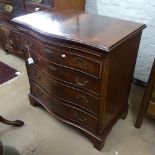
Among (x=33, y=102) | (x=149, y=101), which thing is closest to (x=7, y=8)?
(x=33, y=102)

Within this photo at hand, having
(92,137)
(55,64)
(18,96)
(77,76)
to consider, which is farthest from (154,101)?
(18,96)

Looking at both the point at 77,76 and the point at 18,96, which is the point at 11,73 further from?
the point at 77,76

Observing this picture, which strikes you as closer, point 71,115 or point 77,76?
point 77,76

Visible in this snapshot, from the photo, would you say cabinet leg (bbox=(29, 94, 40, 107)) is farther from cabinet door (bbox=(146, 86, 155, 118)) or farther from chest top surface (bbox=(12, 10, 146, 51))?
cabinet door (bbox=(146, 86, 155, 118))

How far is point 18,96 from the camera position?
2.08m

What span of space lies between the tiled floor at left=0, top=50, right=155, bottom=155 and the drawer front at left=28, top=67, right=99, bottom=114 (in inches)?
13.4

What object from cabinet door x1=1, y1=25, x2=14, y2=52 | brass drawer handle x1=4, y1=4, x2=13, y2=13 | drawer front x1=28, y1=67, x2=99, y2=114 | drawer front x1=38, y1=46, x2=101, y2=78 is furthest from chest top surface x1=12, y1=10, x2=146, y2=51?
cabinet door x1=1, y1=25, x2=14, y2=52

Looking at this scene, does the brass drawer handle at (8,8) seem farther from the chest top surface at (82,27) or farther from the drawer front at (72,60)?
the drawer front at (72,60)

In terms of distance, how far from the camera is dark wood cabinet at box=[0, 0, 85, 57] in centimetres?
194

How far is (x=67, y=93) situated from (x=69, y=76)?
0.53 feet

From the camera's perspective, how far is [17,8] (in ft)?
7.48

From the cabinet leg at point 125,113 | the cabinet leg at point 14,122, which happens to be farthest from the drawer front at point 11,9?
the cabinet leg at point 125,113

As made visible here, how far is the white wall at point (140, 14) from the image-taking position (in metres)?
→ 1.86

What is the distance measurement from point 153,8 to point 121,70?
82 cm
